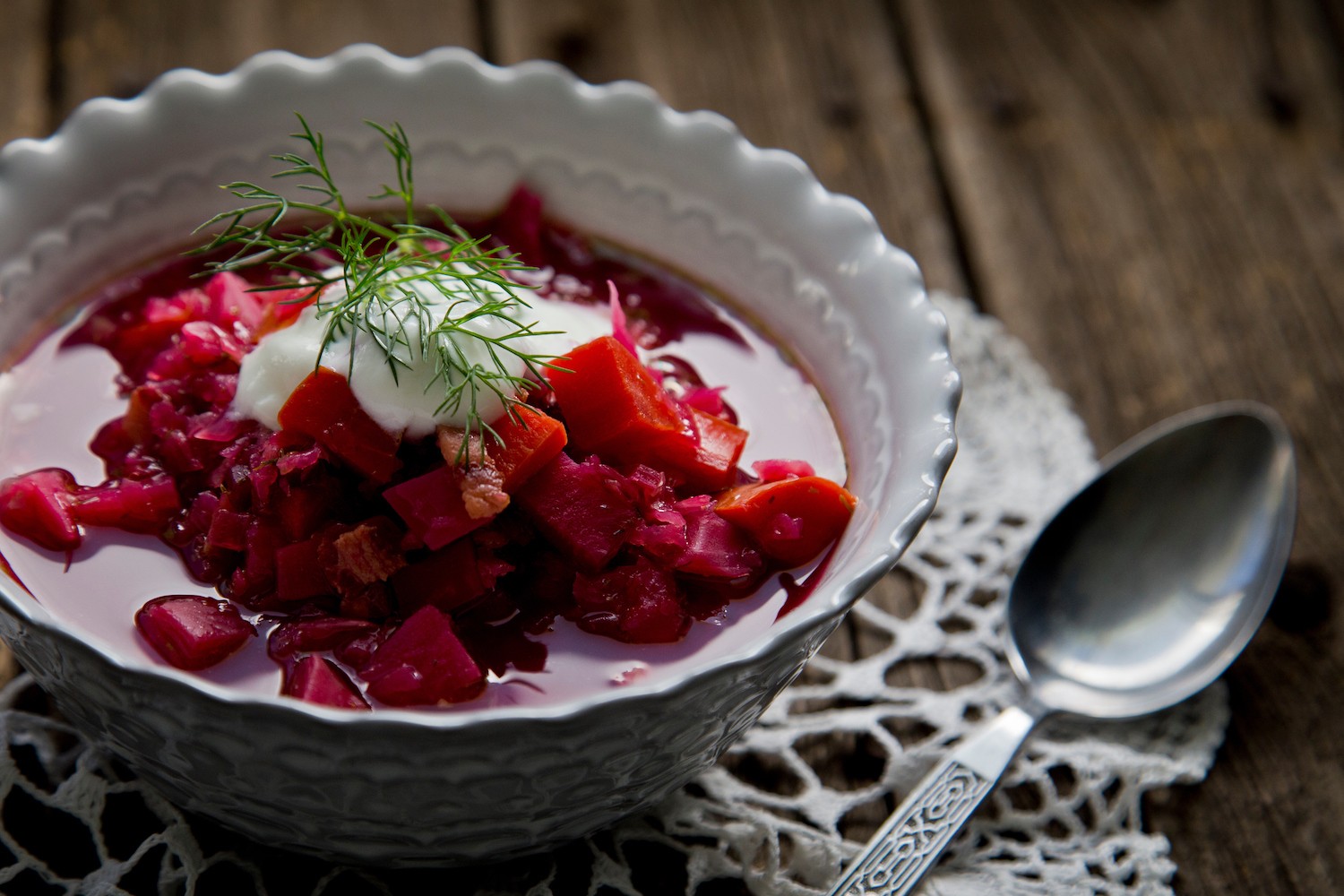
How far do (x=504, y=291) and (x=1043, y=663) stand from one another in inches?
48.3

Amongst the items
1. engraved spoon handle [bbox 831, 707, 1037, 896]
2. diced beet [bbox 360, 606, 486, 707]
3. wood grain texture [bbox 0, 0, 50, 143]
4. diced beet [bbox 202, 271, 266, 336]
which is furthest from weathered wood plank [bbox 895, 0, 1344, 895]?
wood grain texture [bbox 0, 0, 50, 143]

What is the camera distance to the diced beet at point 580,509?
1891mm

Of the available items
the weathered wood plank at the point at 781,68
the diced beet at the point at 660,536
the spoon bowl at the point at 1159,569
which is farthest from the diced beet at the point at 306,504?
the weathered wood plank at the point at 781,68

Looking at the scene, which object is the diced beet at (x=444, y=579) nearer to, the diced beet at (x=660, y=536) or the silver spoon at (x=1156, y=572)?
the diced beet at (x=660, y=536)

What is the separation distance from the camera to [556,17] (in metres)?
3.83

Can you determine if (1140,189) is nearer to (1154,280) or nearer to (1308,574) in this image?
(1154,280)

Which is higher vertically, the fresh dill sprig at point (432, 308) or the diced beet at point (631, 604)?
the fresh dill sprig at point (432, 308)

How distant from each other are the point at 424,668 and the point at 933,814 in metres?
0.88

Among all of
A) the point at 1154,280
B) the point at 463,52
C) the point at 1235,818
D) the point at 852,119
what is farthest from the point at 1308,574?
the point at 463,52

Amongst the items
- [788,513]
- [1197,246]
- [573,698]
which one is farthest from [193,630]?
[1197,246]

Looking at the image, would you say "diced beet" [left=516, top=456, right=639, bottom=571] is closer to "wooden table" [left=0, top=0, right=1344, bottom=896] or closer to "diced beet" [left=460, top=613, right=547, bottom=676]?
"diced beet" [left=460, top=613, right=547, bottom=676]

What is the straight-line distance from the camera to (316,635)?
1842 millimetres

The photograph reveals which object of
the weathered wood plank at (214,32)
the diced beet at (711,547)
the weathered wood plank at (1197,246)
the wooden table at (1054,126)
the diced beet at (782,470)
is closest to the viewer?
the diced beet at (711,547)

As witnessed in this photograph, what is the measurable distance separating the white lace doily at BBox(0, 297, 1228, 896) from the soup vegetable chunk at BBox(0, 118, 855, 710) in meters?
0.37
